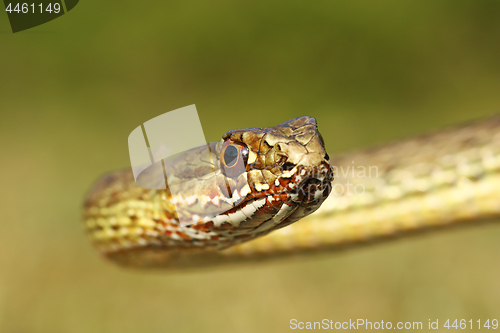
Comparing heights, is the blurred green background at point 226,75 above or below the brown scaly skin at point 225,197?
above

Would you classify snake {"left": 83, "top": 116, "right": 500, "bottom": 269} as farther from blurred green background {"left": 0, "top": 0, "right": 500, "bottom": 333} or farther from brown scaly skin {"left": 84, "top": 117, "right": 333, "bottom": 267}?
blurred green background {"left": 0, "top": 0, "right": 500, "bottom": 333}

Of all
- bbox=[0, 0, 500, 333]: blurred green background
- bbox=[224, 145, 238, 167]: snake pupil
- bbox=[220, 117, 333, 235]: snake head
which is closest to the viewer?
bbox=[220, 117, 333, 235]: snake head

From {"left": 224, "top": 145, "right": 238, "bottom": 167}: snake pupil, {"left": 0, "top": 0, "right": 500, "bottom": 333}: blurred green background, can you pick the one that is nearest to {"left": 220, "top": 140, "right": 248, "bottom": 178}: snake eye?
{"left": 224, "top": 145, "right": 238, "bottom": 167}: snake pupil

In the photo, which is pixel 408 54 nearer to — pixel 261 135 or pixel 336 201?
pixel 336 201

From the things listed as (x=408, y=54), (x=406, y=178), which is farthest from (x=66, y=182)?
(x=408, y=54)

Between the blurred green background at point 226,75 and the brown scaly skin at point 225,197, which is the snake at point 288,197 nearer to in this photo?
the brown scaly skin at point 225,197

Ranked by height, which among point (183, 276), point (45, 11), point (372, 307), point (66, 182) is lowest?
point (372, 307)

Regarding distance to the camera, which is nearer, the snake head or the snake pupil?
the snake head

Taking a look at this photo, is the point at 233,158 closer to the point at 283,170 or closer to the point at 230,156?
the point at 230,156

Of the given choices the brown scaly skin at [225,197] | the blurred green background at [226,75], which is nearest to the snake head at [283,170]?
the brown scaly skin at [225,197]
